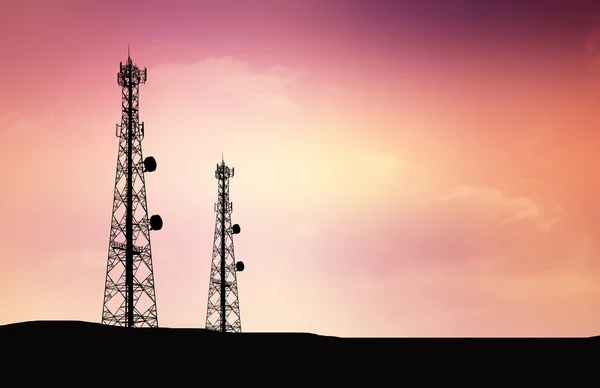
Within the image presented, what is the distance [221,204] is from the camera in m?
61.3

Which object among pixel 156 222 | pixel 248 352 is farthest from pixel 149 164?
pixel 248 352

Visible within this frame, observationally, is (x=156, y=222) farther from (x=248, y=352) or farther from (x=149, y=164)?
(x=248, y=352)

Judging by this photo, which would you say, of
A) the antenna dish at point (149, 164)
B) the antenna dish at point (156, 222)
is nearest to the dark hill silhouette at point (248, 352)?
the antenna dish at point (156, 222)

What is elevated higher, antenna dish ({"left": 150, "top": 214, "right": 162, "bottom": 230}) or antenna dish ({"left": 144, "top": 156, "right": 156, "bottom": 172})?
antenna dish ({"left": 144, "top": 156, "right": 156, "bottom": 172})

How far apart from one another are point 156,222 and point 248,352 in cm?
1785

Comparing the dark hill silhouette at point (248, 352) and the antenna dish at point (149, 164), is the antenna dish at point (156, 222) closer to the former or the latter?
the antenna dish at point (149, 164)

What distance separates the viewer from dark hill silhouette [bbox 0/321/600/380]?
29.2m

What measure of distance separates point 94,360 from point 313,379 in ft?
28.0

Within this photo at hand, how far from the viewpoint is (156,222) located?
47812mm

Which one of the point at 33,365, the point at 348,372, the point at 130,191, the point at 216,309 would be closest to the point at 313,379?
the point at 348,372

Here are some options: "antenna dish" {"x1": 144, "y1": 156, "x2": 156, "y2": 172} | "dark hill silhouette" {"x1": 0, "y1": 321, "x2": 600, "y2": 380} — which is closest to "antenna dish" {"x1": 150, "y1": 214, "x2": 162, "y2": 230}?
"antenna dish" {"x1": 144, "y1": 156, "x2": 156, "y2": 172}

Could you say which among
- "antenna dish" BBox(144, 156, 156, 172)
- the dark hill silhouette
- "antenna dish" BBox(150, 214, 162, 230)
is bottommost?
the dark hill silhouette

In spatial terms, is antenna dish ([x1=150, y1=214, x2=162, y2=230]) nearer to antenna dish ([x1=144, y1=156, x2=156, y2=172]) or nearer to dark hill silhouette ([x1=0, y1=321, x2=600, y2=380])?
antenna dish ([x1=144, y1=156, x2=156, y2=172])

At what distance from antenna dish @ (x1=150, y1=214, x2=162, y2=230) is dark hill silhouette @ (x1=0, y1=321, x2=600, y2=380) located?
41.4ft
